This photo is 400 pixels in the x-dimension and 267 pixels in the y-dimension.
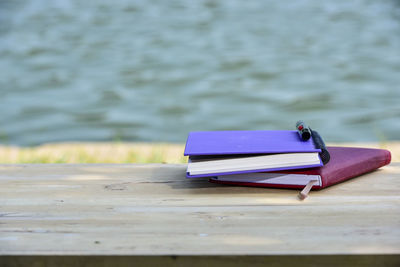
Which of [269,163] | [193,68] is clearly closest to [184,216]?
[269,163]

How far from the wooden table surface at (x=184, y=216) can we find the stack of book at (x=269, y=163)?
0.07ft

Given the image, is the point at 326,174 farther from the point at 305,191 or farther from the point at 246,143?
the point at 246,143

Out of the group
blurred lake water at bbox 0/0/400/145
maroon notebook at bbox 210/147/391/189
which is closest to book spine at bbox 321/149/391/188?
maroon notebook at bbox 210/147/391/189

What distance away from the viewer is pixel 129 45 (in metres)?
5.54

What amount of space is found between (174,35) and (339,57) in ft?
6.04

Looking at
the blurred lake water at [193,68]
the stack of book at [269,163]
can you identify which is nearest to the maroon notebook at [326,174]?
the stack of book at [269,163]

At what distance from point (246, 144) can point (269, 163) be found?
86 millimetres

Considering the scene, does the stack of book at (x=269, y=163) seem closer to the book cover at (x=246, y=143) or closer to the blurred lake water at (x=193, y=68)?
the book cover at (x=246, y=143)

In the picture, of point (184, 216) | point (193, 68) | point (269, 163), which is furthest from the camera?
point (193, 68)

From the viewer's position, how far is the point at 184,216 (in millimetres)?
867

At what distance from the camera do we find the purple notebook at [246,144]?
0.98m

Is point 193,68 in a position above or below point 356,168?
below

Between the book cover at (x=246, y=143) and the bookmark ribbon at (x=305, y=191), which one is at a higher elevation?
the book cover at (x=246, y=143)

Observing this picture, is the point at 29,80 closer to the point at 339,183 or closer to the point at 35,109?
the point at 35,109
